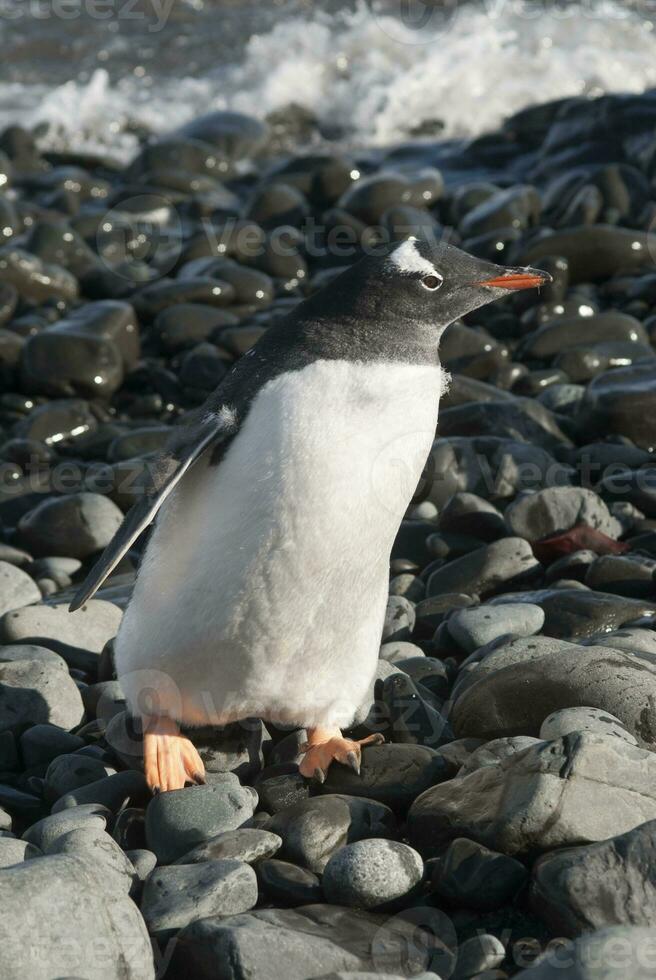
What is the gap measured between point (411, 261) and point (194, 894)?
1.86m

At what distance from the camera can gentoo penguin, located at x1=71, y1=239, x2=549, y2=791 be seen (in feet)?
11.9

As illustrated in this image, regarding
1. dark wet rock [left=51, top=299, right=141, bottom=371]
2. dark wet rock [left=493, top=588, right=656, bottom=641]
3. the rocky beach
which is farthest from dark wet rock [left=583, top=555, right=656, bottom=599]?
dark wet rock [left=51, top=299, right=141, bottom=371]

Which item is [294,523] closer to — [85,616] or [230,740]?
[230,740]

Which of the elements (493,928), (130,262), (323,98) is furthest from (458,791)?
(323,98)

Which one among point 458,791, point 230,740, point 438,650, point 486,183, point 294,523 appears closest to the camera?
point 458,791

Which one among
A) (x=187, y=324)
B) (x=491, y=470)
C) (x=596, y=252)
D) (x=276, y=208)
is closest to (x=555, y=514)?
(x=491, y=470)

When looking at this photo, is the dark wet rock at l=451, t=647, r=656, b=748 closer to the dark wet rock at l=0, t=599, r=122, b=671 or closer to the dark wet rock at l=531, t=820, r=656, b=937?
the dark wet rock at l=531, t=820, r=656, b=937

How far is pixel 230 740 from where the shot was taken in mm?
4043

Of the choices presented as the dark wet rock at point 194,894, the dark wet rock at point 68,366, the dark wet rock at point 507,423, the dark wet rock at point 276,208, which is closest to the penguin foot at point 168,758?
the dark wet rock at point 194,894

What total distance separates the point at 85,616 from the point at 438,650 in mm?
1298

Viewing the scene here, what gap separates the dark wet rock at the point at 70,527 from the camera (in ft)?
19.1

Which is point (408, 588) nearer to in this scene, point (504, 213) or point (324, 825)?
point (324, 825)

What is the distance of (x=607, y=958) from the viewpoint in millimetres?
2406

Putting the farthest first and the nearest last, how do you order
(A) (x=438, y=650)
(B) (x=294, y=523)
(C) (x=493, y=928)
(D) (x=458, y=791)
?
(A) (x=438, y=650)
(B) (x=294, y=523)
(D) (x=458, y=791)
(C) (x=493, y=928)
